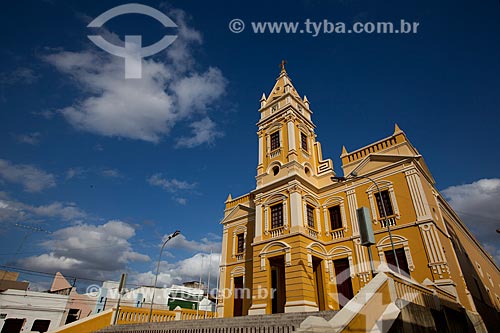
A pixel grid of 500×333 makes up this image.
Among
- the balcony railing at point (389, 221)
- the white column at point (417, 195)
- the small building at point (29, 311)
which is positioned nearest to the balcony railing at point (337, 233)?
the balcony railing at point (389, 221)

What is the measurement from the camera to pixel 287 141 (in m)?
20.4

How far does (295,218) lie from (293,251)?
1.98m

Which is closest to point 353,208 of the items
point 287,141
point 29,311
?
point 287,141

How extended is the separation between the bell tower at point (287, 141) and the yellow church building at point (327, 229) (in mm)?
88

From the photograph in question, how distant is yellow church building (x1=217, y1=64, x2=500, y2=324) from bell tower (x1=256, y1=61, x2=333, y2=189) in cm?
9

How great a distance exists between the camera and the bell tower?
775 inches

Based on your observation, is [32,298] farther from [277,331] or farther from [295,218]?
[277,331]

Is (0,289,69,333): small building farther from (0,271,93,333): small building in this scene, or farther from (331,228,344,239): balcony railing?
(331,228,344,239): balcony railing

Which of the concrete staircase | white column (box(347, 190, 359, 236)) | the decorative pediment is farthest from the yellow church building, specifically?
the concrete staircase

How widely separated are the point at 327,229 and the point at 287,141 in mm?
6891

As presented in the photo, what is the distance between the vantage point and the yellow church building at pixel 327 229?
47.0ft

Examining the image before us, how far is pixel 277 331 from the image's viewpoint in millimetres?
7875

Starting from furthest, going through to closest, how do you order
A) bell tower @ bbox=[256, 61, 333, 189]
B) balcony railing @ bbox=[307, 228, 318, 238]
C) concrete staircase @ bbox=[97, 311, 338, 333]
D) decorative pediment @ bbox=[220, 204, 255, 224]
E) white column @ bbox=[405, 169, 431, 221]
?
decorative pediment @ bbox=[220, 204, 255, 224]
bell tower @ bbox=[256, 61, 333, 189]
balcony railing @ bbox=[307, 228, 318, 238]
white column @ bbox=[405, 169, 431, 221]
concrete staircase @ bbox=[97, 311, 338, 333]

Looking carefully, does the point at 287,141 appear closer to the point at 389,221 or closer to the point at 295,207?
the point at 295,207
